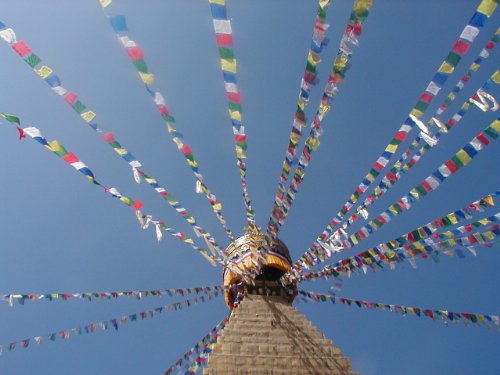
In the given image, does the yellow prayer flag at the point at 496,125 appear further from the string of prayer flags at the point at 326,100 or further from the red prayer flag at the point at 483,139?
the string of prayer flags at the point at 326,100

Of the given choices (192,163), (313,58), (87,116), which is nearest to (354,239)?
(192,163)

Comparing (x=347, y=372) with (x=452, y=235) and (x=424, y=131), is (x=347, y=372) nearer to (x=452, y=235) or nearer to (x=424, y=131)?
(x=452, y=235)

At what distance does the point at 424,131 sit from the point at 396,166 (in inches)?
62.8

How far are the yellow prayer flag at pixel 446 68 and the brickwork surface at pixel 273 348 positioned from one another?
5.67 metres

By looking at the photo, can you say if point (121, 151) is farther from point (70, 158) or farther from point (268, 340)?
point (268, 340)

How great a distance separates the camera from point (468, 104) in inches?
267

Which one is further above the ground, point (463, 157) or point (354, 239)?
point (463, 157)

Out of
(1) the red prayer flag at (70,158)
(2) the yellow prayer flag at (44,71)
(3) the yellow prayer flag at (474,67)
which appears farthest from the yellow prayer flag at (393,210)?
(2) the yellow prayer flag at (44,71)

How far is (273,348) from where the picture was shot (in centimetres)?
852

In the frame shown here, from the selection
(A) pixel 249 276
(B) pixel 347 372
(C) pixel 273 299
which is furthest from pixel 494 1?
(A) pixel 249 276

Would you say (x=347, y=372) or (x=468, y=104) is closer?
(x=468, y=104)

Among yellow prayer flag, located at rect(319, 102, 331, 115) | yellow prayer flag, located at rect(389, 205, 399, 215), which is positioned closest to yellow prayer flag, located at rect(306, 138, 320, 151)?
yellow prayer flag, located at rect(319, 102, 331, 115)

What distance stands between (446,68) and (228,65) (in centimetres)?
296

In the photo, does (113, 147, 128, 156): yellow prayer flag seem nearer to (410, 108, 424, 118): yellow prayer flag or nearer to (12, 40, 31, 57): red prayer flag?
(12, 40, 31, 57): red prayer flag
